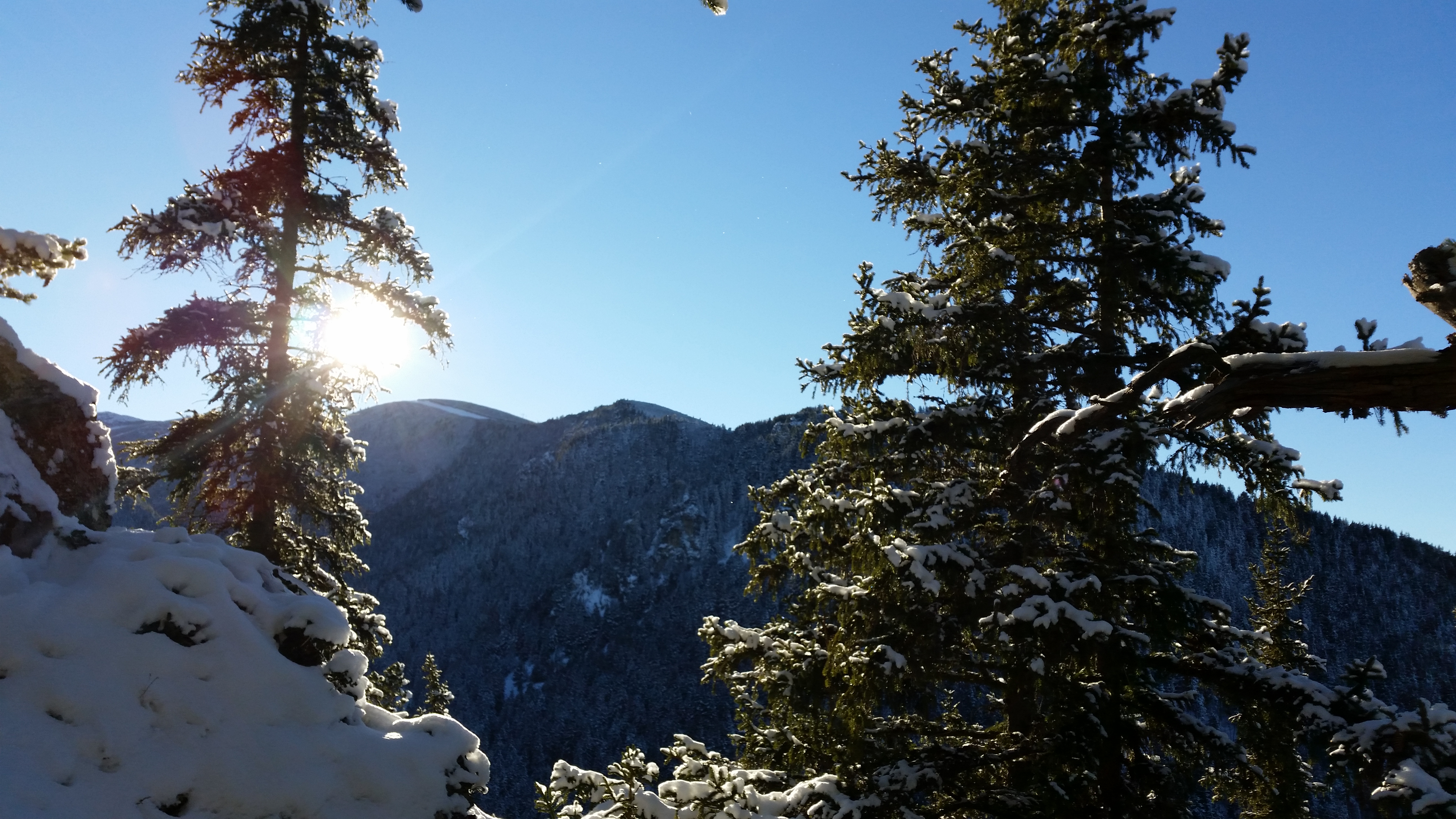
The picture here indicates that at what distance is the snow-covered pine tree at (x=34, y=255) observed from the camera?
5.20m

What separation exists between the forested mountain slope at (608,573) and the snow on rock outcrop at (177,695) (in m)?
80.3

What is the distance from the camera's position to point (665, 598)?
14000 centimetres

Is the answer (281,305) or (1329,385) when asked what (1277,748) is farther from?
(281,305)

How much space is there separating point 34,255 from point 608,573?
494ft

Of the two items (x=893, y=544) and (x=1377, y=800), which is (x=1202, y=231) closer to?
(x=893, y=544)

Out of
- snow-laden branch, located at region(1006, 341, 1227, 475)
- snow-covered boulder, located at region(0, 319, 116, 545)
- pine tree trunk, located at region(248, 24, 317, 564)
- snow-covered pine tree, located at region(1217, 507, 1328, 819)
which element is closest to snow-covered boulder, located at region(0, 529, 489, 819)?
snow-covered boulder, located at region(0, 319, 116, 545)

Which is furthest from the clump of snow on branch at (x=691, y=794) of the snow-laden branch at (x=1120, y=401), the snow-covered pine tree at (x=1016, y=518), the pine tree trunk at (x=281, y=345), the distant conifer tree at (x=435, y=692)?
the distant conifer tree at (x=435, y=692)

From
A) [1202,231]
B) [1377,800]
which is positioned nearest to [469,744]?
[1377,800]

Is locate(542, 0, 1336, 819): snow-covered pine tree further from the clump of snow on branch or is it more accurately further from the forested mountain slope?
the forested mountain slope

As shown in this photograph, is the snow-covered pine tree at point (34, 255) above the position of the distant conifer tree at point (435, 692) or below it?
above

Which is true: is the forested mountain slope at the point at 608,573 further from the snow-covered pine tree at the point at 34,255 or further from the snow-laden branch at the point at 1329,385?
the snow-covered pine tree at the point at 34,255

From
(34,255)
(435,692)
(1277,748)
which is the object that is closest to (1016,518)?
(1277,748)

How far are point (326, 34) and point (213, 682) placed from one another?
31.2ft

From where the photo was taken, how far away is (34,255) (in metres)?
5.23
